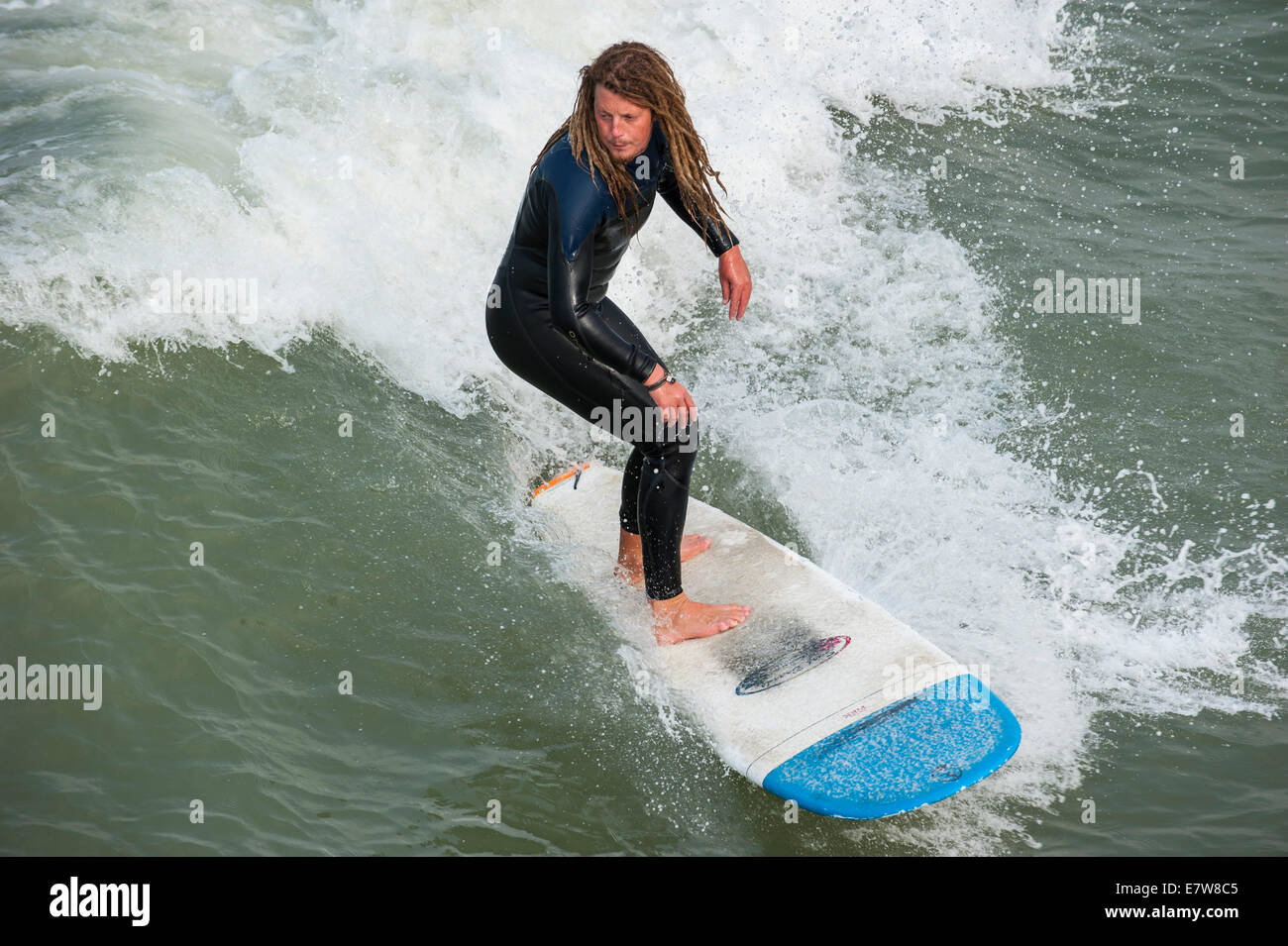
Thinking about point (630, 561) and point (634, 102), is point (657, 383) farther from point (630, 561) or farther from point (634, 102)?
point (630, 561)

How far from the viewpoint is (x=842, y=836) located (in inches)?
132

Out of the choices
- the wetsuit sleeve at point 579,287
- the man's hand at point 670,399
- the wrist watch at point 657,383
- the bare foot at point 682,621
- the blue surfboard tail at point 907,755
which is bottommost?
the blue surfboard tail at point 907,755

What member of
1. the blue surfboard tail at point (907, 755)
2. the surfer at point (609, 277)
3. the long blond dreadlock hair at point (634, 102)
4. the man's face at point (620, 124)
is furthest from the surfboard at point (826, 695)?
the man's face at point (620, 124)

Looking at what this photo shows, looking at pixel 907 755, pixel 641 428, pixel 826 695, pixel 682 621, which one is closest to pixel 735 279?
pixel 641 428

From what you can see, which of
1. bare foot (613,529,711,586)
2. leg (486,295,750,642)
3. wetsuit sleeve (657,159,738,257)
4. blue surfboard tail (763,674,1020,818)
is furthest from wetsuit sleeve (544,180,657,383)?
blue surfboard tail (763,674,1020,818)

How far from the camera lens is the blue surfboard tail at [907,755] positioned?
127 inches

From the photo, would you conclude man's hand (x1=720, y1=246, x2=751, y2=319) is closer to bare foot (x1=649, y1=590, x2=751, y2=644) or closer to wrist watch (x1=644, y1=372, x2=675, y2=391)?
wrist watch (x1=644, y1=372, x2=675, y2=391)

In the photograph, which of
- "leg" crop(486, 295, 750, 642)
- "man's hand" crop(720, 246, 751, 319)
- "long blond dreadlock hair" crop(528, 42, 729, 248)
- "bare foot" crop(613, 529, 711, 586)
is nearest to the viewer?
"long blond dreadlock hair" crop(528, 42, 729, 248)

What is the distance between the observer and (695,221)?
12.2 ft

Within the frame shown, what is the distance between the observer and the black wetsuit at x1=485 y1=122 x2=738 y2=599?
318 centimetres

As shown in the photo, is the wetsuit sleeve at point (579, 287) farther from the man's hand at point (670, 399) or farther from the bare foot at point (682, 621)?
the bare foot at point (682, 621)

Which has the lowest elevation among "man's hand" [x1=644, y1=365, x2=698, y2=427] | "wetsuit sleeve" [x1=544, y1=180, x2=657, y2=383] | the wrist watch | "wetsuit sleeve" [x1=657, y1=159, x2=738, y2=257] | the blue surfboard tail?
the blue surfboard tail
